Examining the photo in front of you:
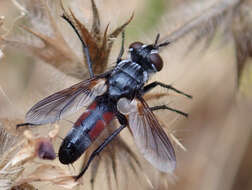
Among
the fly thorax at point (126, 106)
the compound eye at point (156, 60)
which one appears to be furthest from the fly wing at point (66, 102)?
the compound eye at point (156, 60)

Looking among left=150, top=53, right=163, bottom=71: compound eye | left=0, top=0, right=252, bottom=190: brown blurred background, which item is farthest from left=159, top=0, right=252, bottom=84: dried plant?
left=0, top=0, right=252, bottom=190: brown blurred background

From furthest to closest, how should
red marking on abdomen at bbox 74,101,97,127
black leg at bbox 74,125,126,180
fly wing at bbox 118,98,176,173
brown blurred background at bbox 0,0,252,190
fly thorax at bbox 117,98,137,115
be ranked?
brown blurred background at bbox 0,0,252,190
fly thorax at bbox 117,98,137,115
red marking on abdomen at bbox 74,101,97,127
black leg at bbox 74,125,126,180
fly wing at bbox 118,98,176,173

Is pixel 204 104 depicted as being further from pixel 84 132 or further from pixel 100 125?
pixel 84 132

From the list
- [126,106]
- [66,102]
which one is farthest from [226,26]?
[66,102]

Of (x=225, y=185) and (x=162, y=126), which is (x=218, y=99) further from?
(x=162, y=126)

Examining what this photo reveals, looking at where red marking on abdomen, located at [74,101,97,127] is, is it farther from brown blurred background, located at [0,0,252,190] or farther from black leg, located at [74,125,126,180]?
brown blurred background, located at [0,0,252,190]

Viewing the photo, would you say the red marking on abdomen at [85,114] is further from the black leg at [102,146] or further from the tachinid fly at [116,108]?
the black leg at [102,146]
